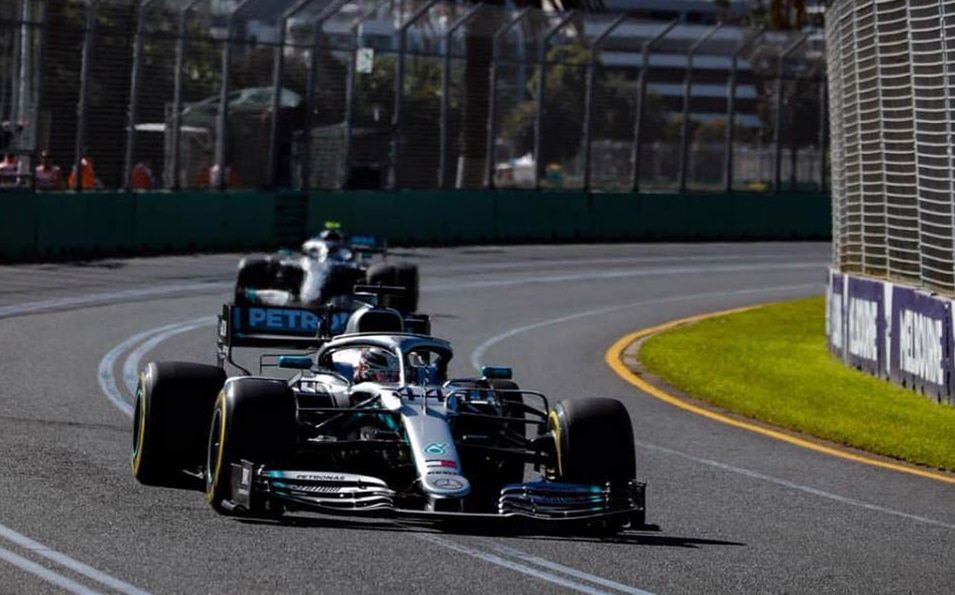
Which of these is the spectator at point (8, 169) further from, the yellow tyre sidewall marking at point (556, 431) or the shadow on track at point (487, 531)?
the shadow on track at point (487, 531)

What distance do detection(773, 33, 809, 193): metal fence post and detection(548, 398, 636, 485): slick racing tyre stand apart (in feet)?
121

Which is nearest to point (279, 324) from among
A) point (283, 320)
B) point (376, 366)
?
point (283, 320)

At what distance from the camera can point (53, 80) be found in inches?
1300

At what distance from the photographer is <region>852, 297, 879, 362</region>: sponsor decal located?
67.2ft

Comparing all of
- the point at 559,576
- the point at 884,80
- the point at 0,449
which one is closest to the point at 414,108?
the point at 884,80

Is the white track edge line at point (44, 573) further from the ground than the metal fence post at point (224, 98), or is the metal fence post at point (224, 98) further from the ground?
the metal fence post at point (224, 98)

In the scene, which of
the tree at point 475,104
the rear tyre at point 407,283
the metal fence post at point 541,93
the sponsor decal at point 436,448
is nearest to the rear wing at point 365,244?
the rear tyre at point 407,283

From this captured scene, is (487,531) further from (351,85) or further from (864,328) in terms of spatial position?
(351,85)

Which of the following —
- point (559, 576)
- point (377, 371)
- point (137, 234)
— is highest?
point (137, 234)

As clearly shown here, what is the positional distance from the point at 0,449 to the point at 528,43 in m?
31.2

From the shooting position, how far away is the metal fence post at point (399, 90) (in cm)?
4019

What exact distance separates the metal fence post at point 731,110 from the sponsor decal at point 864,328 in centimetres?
2431

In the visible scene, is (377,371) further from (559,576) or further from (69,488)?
(559,576)

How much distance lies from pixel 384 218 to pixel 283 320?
22.5 metres
